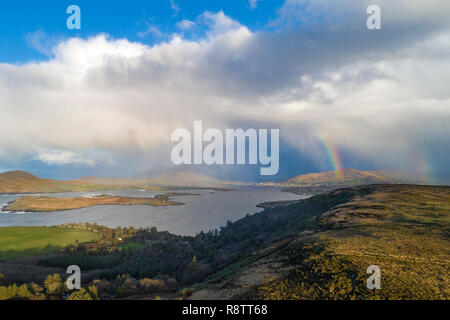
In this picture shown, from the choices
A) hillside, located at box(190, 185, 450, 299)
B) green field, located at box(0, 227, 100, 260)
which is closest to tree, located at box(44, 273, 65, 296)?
hillside, located at box(190, 185, 450, 299)

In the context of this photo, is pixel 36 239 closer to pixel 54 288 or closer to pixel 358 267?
pixel 54 288

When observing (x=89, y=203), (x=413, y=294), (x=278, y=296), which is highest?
(x=413, y=294)

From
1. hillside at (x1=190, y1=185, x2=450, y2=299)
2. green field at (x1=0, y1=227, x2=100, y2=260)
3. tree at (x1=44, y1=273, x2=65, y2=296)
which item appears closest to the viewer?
hillside at (x1=190, y1=185, x2=450, y2=299)

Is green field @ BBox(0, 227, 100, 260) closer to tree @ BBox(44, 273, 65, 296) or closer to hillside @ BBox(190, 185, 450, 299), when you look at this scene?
tree @ BBox(44, 273, 65, 296)

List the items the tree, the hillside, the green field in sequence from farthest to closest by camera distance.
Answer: the green field < the tree < the hillside

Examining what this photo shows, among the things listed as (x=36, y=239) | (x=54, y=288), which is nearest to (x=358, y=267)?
(x=54, y=288)

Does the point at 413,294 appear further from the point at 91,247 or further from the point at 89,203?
the point at 89,203

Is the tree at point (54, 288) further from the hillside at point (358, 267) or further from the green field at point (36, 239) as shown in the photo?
the green field at point (36, 239)
